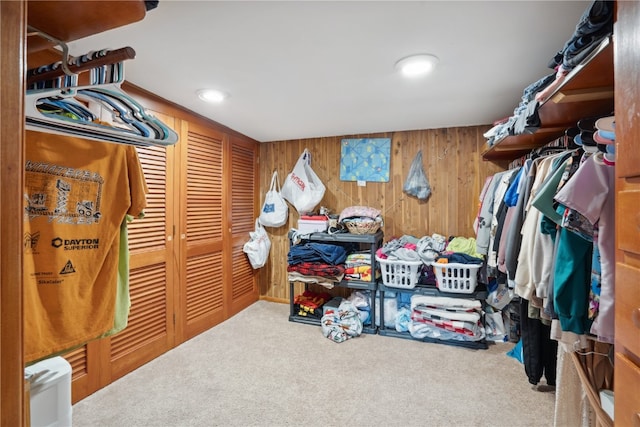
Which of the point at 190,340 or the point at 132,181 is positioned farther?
the point at 190,340

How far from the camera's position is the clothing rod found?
0.77 m

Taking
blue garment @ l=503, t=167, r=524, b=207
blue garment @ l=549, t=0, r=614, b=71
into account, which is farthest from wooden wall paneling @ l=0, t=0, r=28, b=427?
blue garment @ l=503, t=167, r=524, b=207

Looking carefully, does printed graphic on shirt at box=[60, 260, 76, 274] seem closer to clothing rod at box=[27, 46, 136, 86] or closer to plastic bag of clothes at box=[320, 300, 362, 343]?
clothing rod at box=[27, 46, 136, 86]

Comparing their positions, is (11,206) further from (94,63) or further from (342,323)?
(342,323)

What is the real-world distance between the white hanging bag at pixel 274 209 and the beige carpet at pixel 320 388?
1317 mm

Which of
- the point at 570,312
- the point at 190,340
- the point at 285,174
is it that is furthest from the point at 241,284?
the point at 570,312

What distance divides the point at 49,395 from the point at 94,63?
1.04m

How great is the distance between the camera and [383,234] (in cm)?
313

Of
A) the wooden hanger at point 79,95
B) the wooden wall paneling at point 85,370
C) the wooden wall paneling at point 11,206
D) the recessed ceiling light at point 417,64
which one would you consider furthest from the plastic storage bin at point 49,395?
the recessed ceiling light at point 417,64

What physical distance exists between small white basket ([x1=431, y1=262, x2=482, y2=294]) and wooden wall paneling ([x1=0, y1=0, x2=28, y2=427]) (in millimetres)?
2499

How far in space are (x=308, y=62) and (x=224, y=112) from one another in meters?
1.16

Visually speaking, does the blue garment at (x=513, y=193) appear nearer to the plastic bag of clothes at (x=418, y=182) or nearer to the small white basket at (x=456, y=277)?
the small white basket at (x=456, y=277)

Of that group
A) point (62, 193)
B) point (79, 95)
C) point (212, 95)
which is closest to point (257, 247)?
point (212, 95)

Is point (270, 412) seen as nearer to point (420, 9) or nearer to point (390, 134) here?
point (420, 9)
